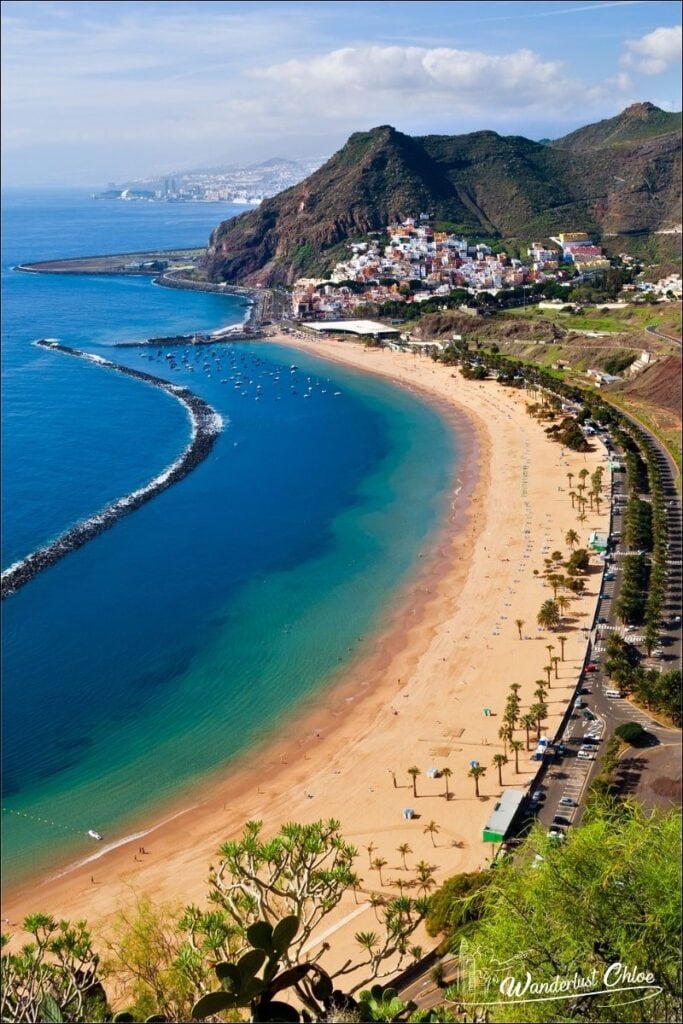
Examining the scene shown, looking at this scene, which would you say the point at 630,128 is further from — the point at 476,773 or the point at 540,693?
the point at 476,773

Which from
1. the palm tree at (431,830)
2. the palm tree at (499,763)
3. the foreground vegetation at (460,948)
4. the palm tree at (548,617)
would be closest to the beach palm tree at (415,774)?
the palm tree at (431,830)

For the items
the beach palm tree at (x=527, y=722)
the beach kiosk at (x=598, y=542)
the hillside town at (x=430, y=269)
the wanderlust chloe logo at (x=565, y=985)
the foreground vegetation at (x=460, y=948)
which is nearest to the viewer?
the wanderlust chloe logo at (x=565, y=985)

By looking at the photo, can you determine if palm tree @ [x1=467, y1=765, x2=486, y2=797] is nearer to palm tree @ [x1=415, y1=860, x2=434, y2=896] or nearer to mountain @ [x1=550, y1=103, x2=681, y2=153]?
palm tree @ [x1=415, y1=860, x2=434, y2=896]

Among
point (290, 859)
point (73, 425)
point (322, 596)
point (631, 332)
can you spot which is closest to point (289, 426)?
point (73, 425)

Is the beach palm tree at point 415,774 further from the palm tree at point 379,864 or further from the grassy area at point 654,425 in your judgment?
the grassy area at point 654,425

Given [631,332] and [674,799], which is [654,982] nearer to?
[674,799]

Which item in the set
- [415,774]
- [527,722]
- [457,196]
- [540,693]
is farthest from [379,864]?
[457,196]

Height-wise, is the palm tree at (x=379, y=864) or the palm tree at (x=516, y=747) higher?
the palm tree at (x=516, y=747)
